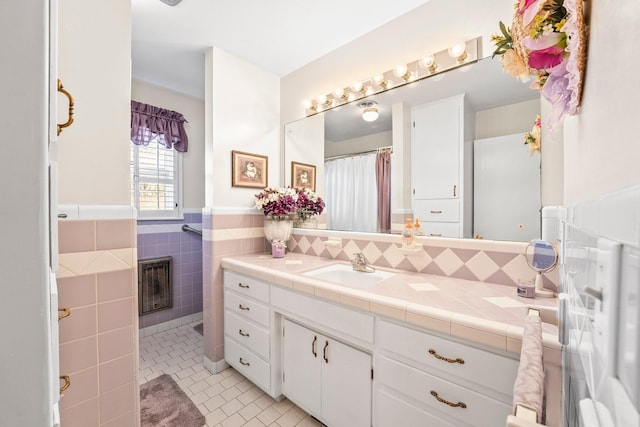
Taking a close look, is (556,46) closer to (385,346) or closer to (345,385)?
(385,346)

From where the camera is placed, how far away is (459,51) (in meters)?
1.47

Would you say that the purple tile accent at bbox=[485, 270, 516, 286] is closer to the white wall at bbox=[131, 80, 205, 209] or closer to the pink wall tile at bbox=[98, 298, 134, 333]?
the pink wall tile at bbox=[98, 298, 134, 333]

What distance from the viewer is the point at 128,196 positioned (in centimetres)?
120

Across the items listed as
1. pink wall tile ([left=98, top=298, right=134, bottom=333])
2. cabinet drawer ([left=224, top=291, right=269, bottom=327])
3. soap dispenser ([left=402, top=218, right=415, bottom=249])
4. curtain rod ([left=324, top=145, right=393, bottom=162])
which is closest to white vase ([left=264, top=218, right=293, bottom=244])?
cabinet drawer ([left=224, top=291, right=269, bottom=327])

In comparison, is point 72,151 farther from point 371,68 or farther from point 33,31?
point 371,68

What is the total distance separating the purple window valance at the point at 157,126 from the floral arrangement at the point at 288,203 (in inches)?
50.2

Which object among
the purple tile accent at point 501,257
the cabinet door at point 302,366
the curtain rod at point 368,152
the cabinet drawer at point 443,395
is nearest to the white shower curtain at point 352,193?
the curtain rod at point 368,152

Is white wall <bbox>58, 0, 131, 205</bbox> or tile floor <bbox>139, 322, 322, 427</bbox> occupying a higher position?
white wall <bbox>58, 0, 131, 205</bbox>

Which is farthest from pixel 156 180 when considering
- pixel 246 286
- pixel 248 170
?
pixel 246 286

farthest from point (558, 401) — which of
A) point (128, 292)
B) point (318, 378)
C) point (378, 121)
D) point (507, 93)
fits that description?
point (378, 121)

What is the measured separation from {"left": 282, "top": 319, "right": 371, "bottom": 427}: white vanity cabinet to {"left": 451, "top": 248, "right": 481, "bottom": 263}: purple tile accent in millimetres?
745

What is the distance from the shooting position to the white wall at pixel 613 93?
23 centimetres

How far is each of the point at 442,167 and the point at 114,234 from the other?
5.73ft

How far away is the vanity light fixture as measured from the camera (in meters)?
1.47
